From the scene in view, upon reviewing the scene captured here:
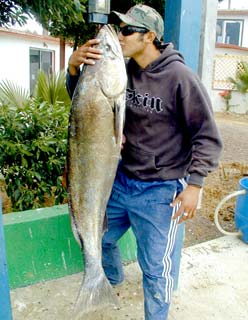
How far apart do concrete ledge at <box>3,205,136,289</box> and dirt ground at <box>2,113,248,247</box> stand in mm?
990

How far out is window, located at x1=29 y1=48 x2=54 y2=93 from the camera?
1330cm

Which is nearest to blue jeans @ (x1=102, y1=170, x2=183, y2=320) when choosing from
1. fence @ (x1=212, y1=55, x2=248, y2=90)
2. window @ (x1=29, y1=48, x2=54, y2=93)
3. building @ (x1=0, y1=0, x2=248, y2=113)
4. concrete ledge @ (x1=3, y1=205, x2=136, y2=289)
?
concrete ledge @ (x1=3, y1=205, x2=136, y2=289)

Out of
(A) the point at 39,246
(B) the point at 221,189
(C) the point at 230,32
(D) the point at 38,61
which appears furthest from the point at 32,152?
(C) the point at 230,32

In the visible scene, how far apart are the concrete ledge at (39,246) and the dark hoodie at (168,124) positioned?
3.07ft

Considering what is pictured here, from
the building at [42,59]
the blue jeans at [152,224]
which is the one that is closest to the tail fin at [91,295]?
the blue jeans at [152,224]

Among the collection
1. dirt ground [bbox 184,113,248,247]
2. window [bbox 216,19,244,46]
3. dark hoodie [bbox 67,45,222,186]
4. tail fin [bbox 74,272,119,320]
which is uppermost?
window [bbox 216,19,244,46]

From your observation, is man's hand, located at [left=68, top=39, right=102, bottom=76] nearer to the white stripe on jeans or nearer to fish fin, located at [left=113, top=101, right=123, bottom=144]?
fish fin, located at [left=113, top=101, right=123, bottom=144]

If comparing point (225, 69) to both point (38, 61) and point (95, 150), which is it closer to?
point (38, 61)

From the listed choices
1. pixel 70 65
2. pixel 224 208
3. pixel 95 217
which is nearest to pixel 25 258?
pixel 95 217

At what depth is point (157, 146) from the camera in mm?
2170

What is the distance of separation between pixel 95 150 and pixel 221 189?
12.9 feet

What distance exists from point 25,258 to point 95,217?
1.10 m

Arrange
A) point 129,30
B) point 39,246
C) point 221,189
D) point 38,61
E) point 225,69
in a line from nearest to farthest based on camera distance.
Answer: point 129,30 → point 39,246 → point 221,189 → point 38,61 → point 225,69

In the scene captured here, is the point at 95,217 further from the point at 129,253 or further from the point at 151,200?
the point at 129,253
